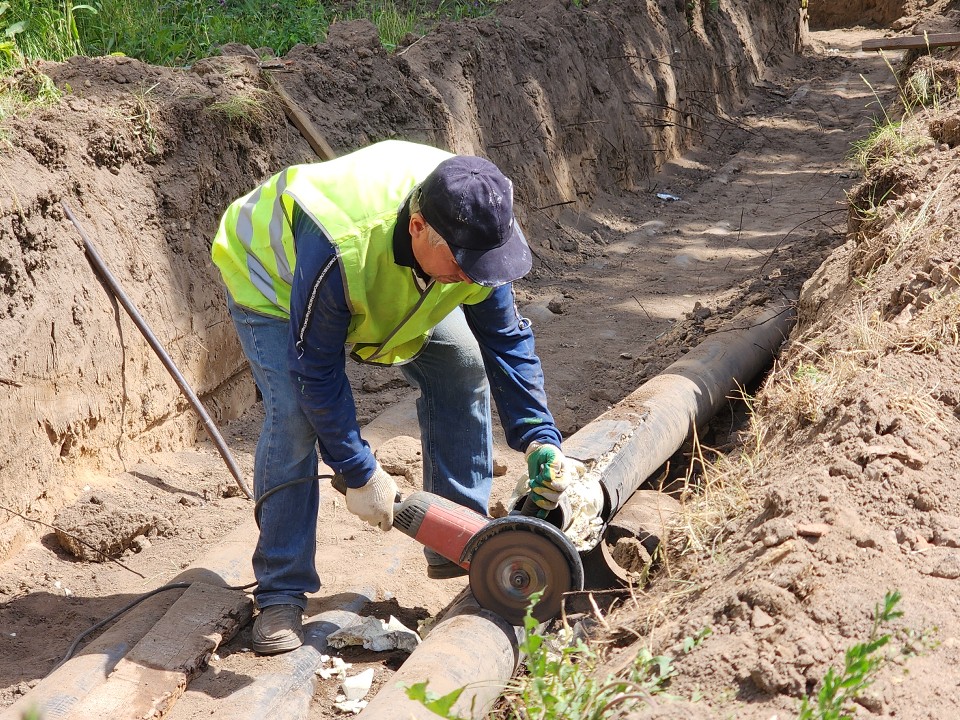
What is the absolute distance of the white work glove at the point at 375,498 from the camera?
9.31 feet

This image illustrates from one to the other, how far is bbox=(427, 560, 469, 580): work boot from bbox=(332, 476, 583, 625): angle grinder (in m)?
0.54

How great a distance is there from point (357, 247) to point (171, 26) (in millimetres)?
4194

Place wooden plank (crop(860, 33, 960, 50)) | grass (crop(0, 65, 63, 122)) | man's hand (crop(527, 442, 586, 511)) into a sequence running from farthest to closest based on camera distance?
1. wooden plank (crop(860, 33, 960, 50))
2. grass (crop(0, 65, 63, 122))
3. man's hand (crop(527, 442, 586, 511))

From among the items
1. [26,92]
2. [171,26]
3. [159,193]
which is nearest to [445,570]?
[159,193]

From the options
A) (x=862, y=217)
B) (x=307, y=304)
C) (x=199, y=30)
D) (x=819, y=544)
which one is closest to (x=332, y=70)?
(x=199, y=30)

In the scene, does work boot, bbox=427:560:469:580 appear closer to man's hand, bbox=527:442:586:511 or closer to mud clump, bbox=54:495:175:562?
man's hand, bbox=527:442:586:511

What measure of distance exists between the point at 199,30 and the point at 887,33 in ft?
44.0

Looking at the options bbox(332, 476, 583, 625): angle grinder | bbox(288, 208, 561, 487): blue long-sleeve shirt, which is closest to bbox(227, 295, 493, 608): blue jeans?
bbox(288, 208, 561, 487): blue long-sleeve shirt

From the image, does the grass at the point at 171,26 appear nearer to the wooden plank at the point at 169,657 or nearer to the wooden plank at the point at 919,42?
the wooden plank at the point at 169,657

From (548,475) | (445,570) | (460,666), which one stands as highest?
(548,475)

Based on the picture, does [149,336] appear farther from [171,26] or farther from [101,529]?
[171,26]

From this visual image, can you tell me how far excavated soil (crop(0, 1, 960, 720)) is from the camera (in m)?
2.45

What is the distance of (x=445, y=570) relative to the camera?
3.46m

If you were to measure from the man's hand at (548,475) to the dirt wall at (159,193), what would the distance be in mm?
2261
